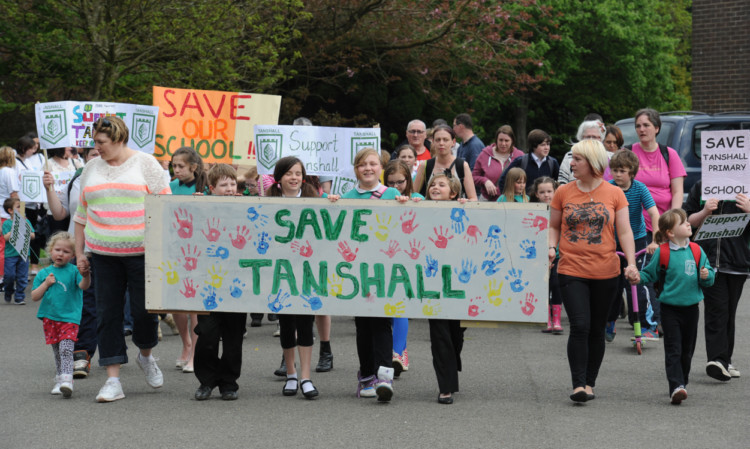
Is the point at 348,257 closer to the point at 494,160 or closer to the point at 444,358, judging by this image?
the point at 444,358

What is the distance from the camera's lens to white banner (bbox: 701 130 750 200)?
7.98 meters

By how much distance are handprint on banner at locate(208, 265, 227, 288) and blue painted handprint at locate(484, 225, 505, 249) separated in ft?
6.06

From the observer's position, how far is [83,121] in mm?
10516

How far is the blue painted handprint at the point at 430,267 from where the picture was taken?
291 inches

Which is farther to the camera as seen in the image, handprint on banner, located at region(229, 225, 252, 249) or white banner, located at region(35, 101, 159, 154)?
white banner, located at region(35, 101, 159, 154)

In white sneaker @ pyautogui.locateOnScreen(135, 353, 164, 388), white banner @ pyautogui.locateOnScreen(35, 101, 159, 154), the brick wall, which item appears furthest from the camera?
the brick wall

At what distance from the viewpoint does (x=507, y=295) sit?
732 cm

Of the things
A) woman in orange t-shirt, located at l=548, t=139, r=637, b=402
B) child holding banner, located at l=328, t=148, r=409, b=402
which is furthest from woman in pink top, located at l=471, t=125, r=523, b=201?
woman in orange t-shirt, located at l=548, t=139, r=637, b=402

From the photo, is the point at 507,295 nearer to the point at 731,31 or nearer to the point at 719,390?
the point at 719,390

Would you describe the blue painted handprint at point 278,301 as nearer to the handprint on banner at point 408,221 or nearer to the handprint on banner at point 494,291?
the handprint on banner at point 408,221

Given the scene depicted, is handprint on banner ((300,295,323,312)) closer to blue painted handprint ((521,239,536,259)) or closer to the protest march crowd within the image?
the protest march crowd

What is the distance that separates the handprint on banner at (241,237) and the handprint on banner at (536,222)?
1.91m

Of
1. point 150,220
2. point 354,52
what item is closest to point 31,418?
point 150,220

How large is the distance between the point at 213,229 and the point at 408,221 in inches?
53.8
